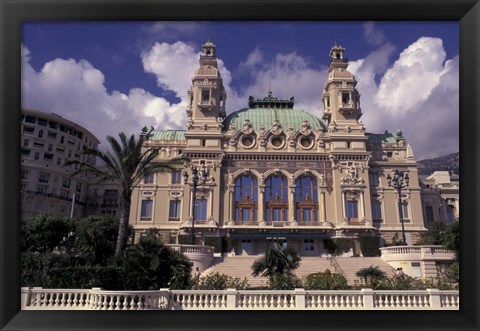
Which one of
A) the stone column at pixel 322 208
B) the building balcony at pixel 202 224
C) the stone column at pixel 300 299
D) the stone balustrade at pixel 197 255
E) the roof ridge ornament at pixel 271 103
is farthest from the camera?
the roof ridge ornament at pixel 271 103

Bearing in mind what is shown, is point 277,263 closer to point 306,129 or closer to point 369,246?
point 369,246

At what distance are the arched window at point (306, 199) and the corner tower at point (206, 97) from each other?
969cm

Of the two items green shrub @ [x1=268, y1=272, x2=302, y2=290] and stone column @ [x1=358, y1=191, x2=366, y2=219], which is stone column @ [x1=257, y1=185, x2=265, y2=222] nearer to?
stone column @ [x1=358, y1=191, x2=366, y2=219]

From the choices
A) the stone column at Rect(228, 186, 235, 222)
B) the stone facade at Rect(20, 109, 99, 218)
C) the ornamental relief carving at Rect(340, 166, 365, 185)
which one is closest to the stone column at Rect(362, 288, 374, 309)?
the stone column at Rect(228, 186, 235, 222)

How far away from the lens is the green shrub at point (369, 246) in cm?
3422

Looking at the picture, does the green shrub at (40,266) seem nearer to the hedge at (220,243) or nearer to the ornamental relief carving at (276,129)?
the hedge at (220,243)

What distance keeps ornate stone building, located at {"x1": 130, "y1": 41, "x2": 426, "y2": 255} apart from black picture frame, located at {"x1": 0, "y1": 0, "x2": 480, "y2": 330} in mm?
27328

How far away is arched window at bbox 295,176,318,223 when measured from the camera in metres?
36.7

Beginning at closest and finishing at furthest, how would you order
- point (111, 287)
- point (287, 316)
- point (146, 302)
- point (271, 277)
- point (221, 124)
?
point (287, 316)
point (146, 302)
point (111, 287)
point (271, 277)
point (221, 124)
